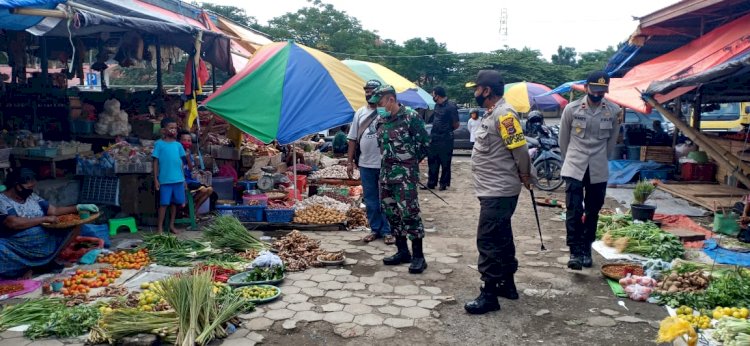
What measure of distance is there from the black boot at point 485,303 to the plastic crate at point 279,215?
12.3ft

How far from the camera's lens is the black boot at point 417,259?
19.0 ft

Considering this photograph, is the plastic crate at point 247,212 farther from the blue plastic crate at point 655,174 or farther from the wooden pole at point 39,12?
the blue plastic crate at point 655,174

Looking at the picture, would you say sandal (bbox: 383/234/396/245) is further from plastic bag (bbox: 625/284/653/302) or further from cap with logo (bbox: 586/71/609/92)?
cap with logo (bbox: 586/71/609/92)

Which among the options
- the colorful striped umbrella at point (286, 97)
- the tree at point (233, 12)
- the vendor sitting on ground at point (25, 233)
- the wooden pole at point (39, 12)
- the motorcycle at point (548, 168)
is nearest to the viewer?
the wooden pole at point (39, 12)

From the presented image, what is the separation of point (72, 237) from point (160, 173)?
1450 millimetres

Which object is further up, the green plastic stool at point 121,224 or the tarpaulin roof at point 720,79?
the tarpaulin roof at point 720,79

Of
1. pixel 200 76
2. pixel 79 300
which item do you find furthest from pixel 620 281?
pixel 200 76

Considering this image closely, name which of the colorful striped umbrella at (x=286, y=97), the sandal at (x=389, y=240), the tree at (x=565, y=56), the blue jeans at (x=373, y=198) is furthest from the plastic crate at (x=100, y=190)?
the tree at (x=565, y=56)

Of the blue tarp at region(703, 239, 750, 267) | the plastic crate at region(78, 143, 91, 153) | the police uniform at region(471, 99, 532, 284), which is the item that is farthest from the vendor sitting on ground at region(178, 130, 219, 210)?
the blue tarp at region(703, 239, 750, 267)

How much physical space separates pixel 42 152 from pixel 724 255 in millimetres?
8416

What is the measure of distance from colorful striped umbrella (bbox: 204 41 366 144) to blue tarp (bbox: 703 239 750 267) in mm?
4799

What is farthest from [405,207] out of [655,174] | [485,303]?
[655,174]

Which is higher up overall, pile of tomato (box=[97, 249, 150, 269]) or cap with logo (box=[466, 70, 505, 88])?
cap with logo (box=[466, 70, 505, 88])

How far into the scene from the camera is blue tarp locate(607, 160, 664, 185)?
11734 mm
